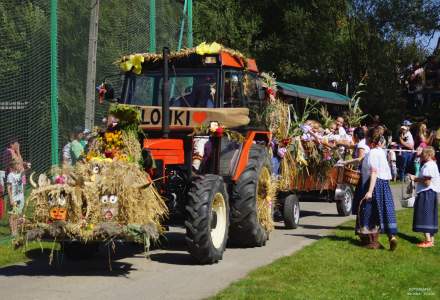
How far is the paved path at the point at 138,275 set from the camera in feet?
27.1

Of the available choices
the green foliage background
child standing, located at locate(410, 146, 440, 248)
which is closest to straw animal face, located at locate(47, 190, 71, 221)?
child standing, located at locate(410, 146, 440, 248)

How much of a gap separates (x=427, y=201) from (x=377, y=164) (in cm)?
116

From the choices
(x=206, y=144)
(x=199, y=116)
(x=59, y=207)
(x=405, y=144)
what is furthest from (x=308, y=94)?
(x=59, y=207)

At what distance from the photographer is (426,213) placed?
1185 centimetres

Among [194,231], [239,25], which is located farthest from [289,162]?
[239,25]

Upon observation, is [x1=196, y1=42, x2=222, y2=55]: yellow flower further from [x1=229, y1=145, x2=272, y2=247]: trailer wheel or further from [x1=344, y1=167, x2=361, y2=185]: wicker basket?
[x1=344, y1=167, x2=361, y2=185]: wicker basket

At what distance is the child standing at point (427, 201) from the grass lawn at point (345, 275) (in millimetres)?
275

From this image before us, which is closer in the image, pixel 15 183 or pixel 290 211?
pixel 15 183

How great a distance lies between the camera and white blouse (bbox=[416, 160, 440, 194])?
38.9ft

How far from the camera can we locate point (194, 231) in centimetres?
941

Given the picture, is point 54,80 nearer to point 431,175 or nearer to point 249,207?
point 249,207

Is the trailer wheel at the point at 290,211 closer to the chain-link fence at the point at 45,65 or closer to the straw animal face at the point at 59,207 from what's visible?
the chain-link fence at the point at 45,65

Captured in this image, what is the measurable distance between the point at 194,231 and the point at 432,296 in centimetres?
285

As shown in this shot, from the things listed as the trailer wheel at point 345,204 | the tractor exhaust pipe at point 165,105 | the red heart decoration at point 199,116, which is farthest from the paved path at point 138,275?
the trailer wheel at point 345,204
